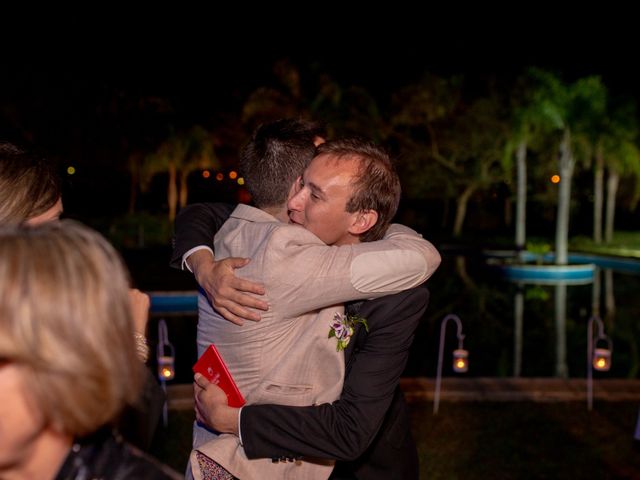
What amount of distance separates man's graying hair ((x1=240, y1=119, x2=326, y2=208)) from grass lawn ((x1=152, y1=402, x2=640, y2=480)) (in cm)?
324

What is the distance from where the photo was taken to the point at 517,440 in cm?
518

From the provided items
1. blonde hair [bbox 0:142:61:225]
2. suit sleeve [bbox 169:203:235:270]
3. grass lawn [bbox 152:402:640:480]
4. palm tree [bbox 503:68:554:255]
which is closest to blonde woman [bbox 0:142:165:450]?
blonde hair [bbox 0:142:61:225]

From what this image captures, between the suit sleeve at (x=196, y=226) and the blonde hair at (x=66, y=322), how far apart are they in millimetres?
1108

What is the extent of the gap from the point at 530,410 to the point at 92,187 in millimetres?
39804

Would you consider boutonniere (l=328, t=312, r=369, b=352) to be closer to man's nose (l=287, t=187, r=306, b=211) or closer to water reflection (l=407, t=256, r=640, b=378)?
man's nose (l=287, t=187, r=306, b=211)

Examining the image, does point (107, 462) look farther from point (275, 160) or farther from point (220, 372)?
point (275, 160)

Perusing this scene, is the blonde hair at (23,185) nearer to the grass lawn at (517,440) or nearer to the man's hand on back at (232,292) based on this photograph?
the man's hand on back at (232,292)

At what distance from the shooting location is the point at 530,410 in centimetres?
578

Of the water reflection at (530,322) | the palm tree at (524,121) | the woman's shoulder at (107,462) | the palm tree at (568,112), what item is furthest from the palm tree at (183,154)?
the woman's shoulder at (107,462)

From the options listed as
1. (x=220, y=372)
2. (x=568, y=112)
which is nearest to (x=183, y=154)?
(x=568, y=112)

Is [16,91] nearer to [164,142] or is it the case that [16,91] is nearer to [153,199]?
[164,142]

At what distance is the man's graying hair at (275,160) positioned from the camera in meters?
2.03

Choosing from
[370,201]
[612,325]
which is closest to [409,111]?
[612,325]

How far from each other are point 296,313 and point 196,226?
0.73 meters
